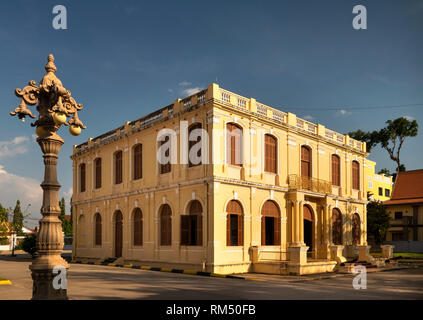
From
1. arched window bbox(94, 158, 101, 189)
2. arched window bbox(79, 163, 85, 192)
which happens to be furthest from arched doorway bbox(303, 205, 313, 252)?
arched window bbox(79, 163, 85, 192)

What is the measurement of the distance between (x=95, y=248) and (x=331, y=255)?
16996mm

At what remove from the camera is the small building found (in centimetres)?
4667

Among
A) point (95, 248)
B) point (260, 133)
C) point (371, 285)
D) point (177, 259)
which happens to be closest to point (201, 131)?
point (260, 133)

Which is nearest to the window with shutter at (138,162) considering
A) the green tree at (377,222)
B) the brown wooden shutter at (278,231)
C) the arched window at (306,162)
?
the brown wooden shutter at (278,231)

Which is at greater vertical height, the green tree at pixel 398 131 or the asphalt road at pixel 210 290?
the green tree at pixel 398 131

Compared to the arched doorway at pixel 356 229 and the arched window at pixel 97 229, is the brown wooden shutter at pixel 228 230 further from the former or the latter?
the arched doorway at pixel 356 229

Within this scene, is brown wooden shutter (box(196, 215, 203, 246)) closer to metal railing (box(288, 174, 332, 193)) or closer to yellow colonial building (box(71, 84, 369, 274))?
yellow colonial building (box(71, 84, 369, 274))

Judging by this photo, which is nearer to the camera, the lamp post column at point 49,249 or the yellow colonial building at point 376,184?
the lamp post column at point 49,249

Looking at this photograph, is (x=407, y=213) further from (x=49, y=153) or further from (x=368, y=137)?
(x=49, y=153)

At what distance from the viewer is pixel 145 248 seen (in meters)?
26.2

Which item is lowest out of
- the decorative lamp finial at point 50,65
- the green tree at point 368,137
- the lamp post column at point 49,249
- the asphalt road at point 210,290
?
the asphalt road at point 210,290

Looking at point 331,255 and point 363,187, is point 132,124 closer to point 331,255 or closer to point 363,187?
point 331,255

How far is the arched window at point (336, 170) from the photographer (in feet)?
99.2

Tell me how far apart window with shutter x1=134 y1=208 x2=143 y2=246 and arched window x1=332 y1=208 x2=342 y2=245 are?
13.1 meters
